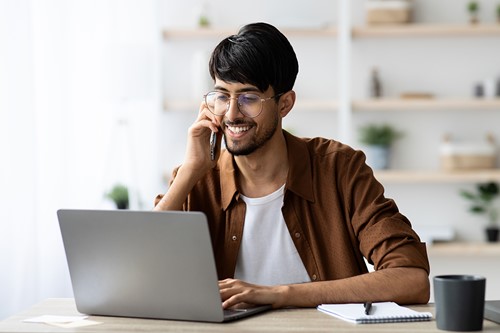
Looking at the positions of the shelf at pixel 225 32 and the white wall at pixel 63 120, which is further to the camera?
the shelf at pixel 225 32

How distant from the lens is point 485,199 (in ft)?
16.6

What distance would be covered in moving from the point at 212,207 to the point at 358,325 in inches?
31.6

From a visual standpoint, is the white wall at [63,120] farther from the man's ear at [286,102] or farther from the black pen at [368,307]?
the black pen at [368,307]

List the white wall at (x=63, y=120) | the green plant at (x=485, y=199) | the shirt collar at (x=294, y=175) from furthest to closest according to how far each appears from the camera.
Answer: the green plant at (x=485, y=199), the white wall at (x=63, y=120), the shirt collar at (x=294, y=175)

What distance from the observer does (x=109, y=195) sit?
486cm

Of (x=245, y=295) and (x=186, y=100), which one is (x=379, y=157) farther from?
(x=245, y=295)

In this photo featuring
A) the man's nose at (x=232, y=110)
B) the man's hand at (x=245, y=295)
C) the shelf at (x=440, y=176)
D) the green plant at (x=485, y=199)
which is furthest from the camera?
the green plant at (x=485, y=199)

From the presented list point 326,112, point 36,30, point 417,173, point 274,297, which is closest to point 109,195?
point 36,30

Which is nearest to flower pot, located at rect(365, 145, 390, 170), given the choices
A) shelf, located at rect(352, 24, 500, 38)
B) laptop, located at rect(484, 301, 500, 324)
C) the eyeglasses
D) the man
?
shelf, located at rect(352, 24, 500, 38)

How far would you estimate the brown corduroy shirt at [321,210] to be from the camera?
2.39 meters

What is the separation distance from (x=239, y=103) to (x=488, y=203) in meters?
3.07

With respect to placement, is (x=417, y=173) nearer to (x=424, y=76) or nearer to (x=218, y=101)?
(x=424, y=76)

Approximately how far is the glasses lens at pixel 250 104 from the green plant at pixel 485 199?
2.93 meters

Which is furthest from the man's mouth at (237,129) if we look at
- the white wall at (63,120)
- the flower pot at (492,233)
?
the flower pot at (492,233)
